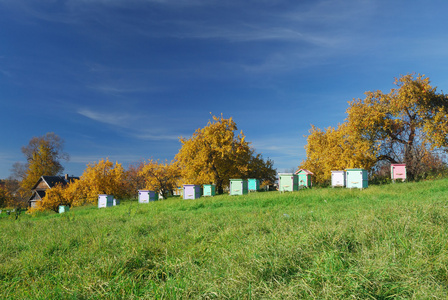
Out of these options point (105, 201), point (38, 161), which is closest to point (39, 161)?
point (38, 161)

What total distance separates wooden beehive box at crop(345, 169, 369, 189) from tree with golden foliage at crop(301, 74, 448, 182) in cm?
592

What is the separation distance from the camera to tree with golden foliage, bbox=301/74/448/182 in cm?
2297

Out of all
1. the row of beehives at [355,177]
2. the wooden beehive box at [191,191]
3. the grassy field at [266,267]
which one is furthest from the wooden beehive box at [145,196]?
the grassy field at [266,267]


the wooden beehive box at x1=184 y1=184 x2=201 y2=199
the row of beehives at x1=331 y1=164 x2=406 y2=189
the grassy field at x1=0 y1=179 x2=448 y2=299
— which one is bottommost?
the wooden beehive box at x1=184 y1=184 x2=201 y2=199

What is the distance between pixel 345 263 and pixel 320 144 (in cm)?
2989

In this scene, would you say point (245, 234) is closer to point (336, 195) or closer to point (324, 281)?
point (324, 281)

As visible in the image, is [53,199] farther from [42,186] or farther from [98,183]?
[42,186]

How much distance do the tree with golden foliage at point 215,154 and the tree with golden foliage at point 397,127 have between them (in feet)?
31.3

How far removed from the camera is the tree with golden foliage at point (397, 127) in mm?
22969

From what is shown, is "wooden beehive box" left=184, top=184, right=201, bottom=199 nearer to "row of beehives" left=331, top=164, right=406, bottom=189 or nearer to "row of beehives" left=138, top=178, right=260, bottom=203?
"row of beehives" left=138, top=178, right=260, bottom=203

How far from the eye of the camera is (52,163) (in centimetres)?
5062

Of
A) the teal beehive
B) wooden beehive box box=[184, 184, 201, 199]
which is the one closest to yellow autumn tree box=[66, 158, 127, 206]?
wooden beehive box box=[184, 184, 201, 199]

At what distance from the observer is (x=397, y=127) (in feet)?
81.4

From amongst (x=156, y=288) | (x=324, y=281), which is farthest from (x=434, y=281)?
(x=156, y=288)
